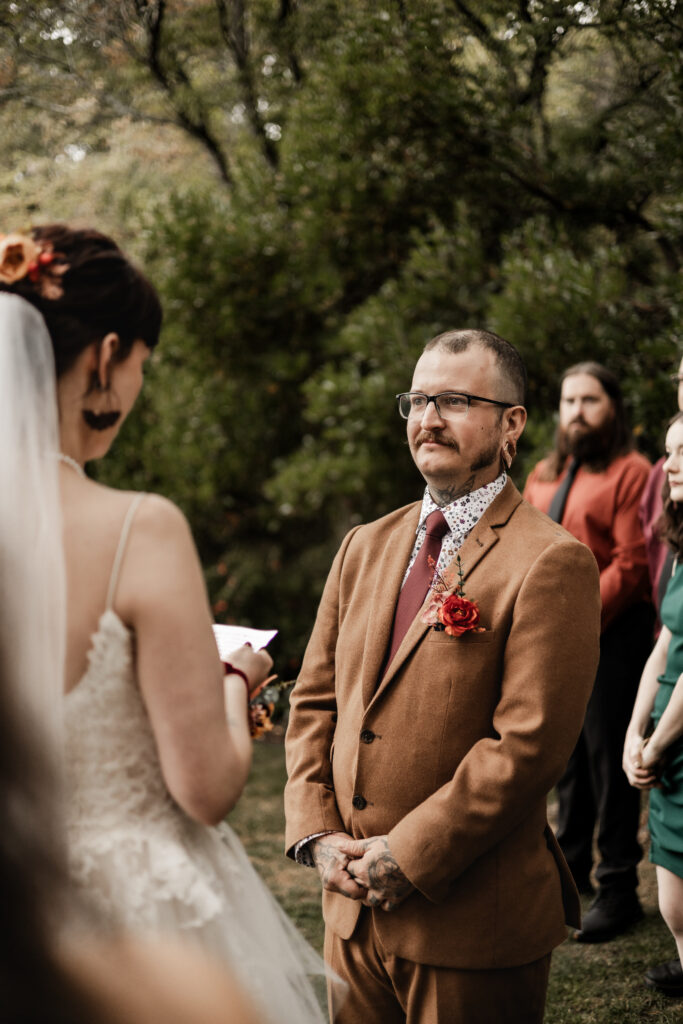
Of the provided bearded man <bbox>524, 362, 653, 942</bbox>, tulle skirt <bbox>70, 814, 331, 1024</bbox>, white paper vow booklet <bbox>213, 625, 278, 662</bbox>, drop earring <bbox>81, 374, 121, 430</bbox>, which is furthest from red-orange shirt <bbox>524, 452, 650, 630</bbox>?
drop earring <bbox>81, 374, 121, 430</bbox>

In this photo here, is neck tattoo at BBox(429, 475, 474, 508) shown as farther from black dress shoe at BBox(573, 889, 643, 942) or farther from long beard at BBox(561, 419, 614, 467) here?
black dress shoe at BBox(573, 889, 643, 942)

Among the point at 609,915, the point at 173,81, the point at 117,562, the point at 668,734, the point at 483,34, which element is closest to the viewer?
the point at 117,562

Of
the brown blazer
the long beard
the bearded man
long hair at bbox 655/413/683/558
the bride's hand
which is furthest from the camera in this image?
the long beard

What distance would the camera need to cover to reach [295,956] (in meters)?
1.80

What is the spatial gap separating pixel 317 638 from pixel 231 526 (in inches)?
264

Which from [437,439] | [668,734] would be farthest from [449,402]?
[668,734]

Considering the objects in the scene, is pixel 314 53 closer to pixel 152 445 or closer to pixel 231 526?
pixel 152 445

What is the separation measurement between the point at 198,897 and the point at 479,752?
0.75m

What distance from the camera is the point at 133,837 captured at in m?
1.61

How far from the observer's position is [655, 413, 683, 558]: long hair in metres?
3.18

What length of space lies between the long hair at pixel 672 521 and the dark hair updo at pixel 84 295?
2193 millimetres

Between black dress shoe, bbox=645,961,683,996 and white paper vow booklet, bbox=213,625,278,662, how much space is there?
2.49 metres

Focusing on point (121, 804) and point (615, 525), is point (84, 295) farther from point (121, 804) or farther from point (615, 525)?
point (615, 525)

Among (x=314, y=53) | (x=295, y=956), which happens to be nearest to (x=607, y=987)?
(x=295, y=956)
